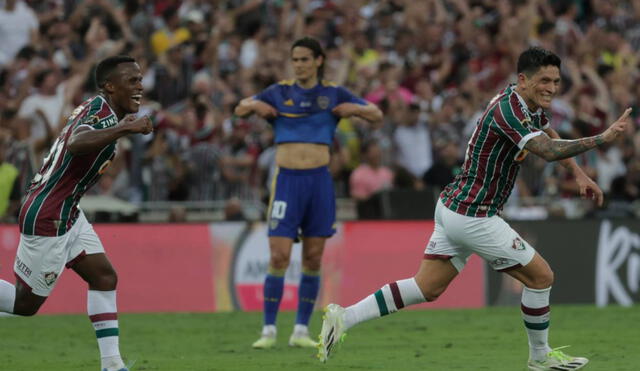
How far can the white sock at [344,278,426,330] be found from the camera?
9.70 meters

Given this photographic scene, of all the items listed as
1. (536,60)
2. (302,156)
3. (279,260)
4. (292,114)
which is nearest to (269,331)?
(279,260)

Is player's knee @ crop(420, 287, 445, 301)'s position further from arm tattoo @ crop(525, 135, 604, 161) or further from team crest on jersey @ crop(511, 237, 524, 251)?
arm tattoo @ crop(525, 135, 604, 161)

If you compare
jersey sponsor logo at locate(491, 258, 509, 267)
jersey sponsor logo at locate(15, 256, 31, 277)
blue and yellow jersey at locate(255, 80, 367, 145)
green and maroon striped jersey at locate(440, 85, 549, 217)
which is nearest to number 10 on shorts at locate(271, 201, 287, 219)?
blue and yellow jersey at locate(255, 80, 367, 145)

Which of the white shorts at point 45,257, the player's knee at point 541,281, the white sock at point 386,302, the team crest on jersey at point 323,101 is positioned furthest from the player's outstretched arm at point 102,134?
the team crest on jersey at point 323,101

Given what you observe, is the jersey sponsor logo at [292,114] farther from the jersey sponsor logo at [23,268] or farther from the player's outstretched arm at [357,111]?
the jersey sponsor logo at [23,268]

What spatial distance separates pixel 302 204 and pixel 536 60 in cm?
387

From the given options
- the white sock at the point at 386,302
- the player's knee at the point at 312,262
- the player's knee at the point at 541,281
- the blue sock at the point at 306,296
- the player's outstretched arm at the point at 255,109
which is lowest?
the blue sock at the point at 306,296

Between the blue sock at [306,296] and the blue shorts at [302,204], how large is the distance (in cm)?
46

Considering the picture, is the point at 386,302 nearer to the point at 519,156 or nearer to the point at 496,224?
the point at 496,224

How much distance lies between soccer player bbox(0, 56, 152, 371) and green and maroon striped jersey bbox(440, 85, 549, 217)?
8.88 ft

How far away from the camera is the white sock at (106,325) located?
30.0 feet

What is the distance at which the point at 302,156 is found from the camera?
12.5 meters

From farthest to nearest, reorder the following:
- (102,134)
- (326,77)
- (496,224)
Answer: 1. (326,77)
2. (496,224)
3. (102,134)

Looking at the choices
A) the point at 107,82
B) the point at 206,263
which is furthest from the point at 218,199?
the point at 107,82
